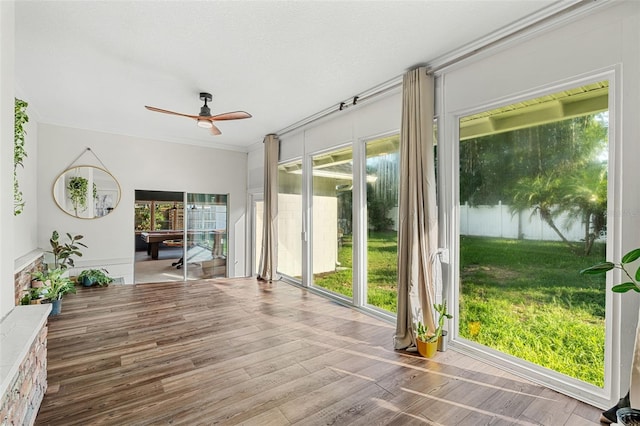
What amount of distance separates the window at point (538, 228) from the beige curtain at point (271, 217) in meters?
3.66

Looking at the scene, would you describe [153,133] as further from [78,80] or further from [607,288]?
[607,288]

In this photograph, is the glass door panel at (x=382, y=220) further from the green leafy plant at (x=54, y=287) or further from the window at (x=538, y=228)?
the green leafy plant at (x=54, y=287)

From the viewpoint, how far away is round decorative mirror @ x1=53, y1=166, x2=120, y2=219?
5309 mm

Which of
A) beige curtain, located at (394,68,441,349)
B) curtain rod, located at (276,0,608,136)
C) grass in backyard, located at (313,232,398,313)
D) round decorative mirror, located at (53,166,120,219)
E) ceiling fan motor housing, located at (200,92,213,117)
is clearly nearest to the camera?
curtain rod, located at (276,0,608,136)

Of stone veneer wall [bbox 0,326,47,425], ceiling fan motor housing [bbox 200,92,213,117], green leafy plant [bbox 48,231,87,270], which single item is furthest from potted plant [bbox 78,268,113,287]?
ceiling fan motor housing [bbox 200,92,213,117]

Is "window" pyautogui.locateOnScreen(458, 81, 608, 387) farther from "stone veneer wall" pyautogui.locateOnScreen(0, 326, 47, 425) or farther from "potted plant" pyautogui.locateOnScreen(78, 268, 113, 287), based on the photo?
"potted plant" pyautogui.locateOnScreen(78, 268, 113, 287)

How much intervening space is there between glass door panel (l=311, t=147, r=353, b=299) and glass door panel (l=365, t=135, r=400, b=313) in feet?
1.30

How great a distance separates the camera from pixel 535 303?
8.41ft

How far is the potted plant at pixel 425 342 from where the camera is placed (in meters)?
2.81

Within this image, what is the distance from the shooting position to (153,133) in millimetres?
5988

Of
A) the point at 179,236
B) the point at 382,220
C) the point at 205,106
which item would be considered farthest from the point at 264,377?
the point at 179,236

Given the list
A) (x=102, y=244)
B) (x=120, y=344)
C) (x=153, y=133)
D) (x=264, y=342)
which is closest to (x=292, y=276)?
(x=264, y=342)

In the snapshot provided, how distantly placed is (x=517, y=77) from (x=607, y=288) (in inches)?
71.2

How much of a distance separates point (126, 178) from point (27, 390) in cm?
492
